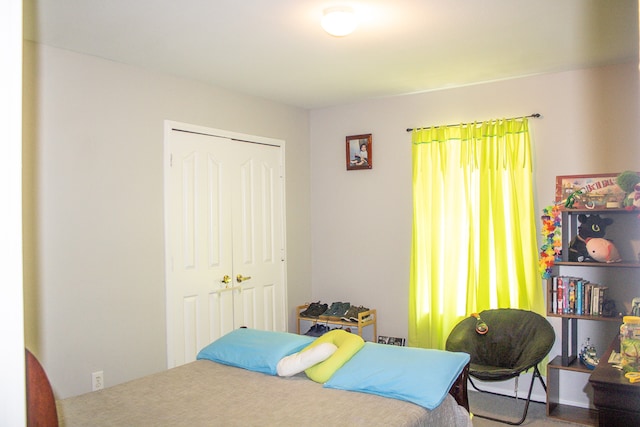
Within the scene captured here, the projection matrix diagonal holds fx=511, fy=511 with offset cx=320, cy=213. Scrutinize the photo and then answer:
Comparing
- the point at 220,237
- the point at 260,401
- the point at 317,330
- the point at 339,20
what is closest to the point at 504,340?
the point at 317,330

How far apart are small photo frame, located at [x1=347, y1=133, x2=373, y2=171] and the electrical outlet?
2.83m

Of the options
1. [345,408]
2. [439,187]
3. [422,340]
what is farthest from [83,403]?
[439,187]

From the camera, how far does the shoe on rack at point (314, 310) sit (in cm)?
488

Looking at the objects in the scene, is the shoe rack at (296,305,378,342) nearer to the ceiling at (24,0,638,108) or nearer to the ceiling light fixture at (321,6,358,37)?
the ceiling at (24,0,638,108)

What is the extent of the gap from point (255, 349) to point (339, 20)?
1.92 metres

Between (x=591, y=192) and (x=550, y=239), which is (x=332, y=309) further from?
(x=591, y=192)

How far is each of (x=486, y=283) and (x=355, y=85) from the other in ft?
6.46

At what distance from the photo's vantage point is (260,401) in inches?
98.3

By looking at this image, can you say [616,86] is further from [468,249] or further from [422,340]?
[422,340]

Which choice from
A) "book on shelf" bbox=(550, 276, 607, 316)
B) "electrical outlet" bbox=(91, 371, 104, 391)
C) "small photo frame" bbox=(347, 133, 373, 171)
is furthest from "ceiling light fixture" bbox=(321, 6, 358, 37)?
"electrical outlet" bbox=(91, 371, 104, 391)

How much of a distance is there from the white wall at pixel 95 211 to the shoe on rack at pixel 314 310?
5.00 feet

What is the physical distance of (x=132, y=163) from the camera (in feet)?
11.9

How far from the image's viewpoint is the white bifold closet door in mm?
3922

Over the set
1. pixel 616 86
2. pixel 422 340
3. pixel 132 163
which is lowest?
pixel 422 340
